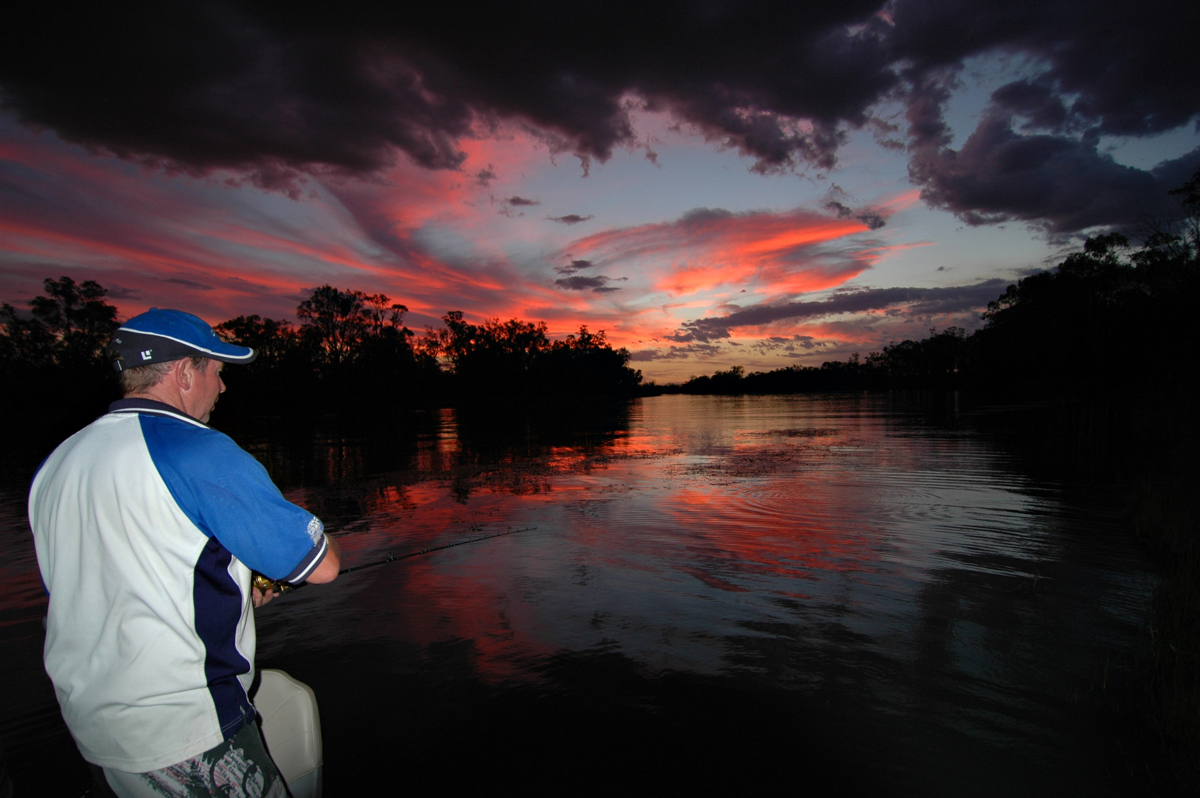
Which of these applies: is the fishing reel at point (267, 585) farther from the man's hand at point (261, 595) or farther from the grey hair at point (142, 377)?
the grey hair at point (142, 377)

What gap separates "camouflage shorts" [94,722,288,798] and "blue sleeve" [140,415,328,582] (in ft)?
1.90

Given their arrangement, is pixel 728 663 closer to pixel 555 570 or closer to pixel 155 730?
pixel 555 570

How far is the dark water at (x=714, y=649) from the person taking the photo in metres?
3.88

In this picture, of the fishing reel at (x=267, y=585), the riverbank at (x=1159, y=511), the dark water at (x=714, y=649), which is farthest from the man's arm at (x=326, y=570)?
the riverbank at (x=1159, y=511)

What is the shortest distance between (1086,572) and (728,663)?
5409mm

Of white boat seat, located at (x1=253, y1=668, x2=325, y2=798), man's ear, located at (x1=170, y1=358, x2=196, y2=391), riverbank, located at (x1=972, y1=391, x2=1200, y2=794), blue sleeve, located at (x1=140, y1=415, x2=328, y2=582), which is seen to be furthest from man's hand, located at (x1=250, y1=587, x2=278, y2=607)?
riverbank, located at (x1=972, y1=391, x2=1200, y2=794)

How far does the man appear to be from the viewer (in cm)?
168

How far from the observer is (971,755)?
387 cm

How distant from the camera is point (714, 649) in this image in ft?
17.3

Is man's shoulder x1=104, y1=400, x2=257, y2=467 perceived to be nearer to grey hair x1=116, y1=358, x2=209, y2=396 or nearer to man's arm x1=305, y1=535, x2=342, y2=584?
grey hair x1=116, y1=358, x2=209, y2=396


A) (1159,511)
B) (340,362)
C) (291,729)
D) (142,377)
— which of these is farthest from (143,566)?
(340,362)

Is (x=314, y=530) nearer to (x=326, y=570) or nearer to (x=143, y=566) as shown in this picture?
(x=326, y=570)

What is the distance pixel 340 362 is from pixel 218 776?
98043 millimetres

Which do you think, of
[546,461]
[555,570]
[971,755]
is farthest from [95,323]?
[971,755]
